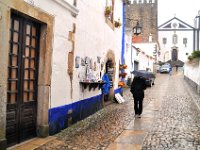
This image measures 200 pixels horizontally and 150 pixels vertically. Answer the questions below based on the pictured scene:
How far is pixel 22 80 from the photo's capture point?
7.10 meters

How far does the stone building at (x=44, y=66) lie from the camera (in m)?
6.58

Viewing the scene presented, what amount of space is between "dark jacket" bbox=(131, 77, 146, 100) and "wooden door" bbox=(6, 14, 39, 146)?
4.65 meters

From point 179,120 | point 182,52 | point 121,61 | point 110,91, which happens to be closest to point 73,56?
point 179,120

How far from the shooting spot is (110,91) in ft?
53.0

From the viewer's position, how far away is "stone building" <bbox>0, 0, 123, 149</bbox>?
21.6ft

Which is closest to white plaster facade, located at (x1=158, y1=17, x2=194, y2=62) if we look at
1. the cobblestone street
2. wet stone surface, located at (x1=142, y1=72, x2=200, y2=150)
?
wet stone surface, located at (x1=142, y1=72, x2=200, y2=150)

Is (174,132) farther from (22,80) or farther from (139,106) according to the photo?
(22,80)

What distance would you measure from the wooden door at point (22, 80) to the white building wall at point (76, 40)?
0.54 meters

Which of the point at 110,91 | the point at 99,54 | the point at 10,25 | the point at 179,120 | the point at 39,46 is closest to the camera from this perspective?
the point at 10,25

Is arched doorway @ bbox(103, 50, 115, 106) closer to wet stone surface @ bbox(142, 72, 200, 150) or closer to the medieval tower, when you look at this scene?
wet stone surface @ bbox(142, 72, 200, 150)

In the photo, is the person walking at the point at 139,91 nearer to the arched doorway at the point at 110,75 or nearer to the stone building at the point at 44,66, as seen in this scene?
the stone building at the point at 44,66

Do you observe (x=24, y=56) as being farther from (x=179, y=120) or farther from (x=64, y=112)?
(x=179, y=120)

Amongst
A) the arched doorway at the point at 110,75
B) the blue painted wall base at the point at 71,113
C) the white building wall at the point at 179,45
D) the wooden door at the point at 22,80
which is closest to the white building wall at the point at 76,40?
the blue painted wall base at the point at 71,113

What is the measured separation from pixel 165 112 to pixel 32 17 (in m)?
7.56
